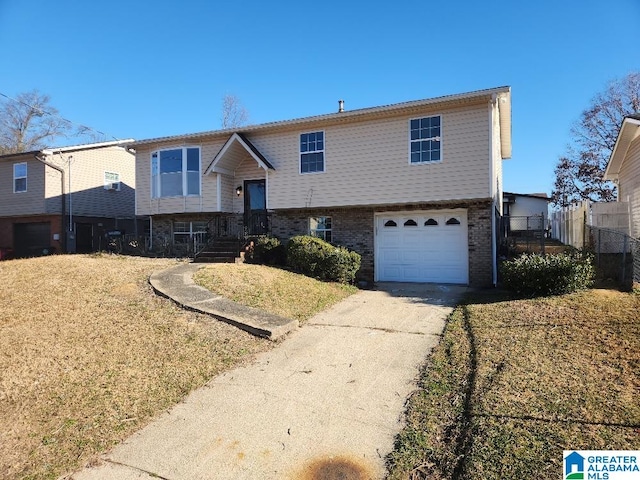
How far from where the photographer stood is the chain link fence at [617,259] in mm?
8641

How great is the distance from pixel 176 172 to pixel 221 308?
10.3m

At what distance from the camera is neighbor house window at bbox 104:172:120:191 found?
73.4 feet

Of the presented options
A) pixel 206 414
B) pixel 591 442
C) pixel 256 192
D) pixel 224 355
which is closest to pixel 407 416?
pixel 591 442

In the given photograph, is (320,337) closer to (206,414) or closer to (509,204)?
(206,414)

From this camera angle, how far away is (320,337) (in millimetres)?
6980

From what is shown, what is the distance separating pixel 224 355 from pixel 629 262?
8753 millimetres

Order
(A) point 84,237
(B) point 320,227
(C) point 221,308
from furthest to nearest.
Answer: (A) point 84,237
(B) point 320,227
(C) point 221,308

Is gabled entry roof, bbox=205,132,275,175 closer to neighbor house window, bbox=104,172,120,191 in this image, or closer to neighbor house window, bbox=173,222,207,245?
neighbor house window, bbox=173,222,207,245

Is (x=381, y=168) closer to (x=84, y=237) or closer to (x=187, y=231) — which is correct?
(x=187, y=231)

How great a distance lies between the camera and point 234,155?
15734 millimetres

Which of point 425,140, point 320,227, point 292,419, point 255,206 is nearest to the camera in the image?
point 292,419

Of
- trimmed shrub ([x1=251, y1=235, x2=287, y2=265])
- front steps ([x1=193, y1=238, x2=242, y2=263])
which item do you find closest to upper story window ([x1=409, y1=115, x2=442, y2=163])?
trimmed shrub ([x1=251, y1=235, x2=287, y2=265])

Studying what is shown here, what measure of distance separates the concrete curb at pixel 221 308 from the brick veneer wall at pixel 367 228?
19.7 feet

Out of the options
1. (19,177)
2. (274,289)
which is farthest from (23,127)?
(274,289)
